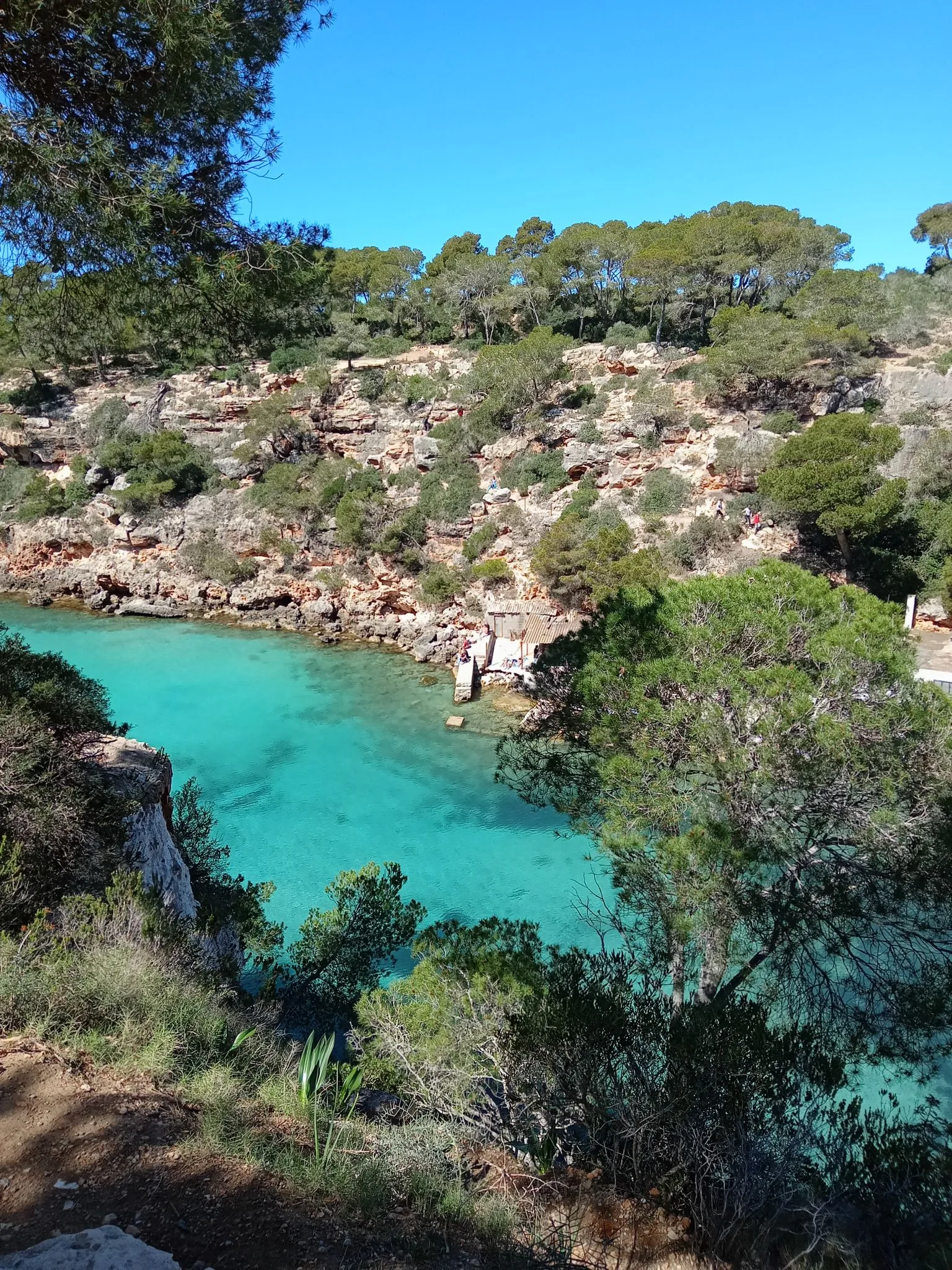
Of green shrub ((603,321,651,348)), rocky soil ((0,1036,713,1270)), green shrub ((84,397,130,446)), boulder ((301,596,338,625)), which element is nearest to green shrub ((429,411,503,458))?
green shrub ((603,321,651,348))

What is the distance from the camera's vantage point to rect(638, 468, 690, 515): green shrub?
17984 millimetres

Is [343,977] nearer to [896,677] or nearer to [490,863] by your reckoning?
[490,863]

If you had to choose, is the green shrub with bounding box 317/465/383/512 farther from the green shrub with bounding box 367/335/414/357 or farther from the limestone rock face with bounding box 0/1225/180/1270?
the limestone rock face with bounding box 0/1225/180/1270

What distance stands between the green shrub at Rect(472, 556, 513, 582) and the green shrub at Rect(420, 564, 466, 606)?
0.58 metres

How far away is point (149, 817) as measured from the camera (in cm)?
542

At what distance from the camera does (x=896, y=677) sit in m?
4.90

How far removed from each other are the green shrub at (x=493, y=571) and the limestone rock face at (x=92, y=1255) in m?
16.5

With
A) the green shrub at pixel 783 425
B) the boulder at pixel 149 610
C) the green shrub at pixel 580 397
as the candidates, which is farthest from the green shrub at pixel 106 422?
the green shrub at pixel 783 425

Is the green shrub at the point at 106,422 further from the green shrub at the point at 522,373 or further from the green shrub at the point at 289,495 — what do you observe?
the green shrub at the point at 522,373

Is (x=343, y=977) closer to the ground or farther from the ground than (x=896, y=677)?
closer to the ground

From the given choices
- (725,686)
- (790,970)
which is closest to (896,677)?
(725,686)

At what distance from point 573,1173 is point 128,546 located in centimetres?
2290

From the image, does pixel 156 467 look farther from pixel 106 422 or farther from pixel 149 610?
pixel 149 610

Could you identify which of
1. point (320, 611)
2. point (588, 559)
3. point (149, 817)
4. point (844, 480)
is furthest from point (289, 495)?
point (149, 817)
